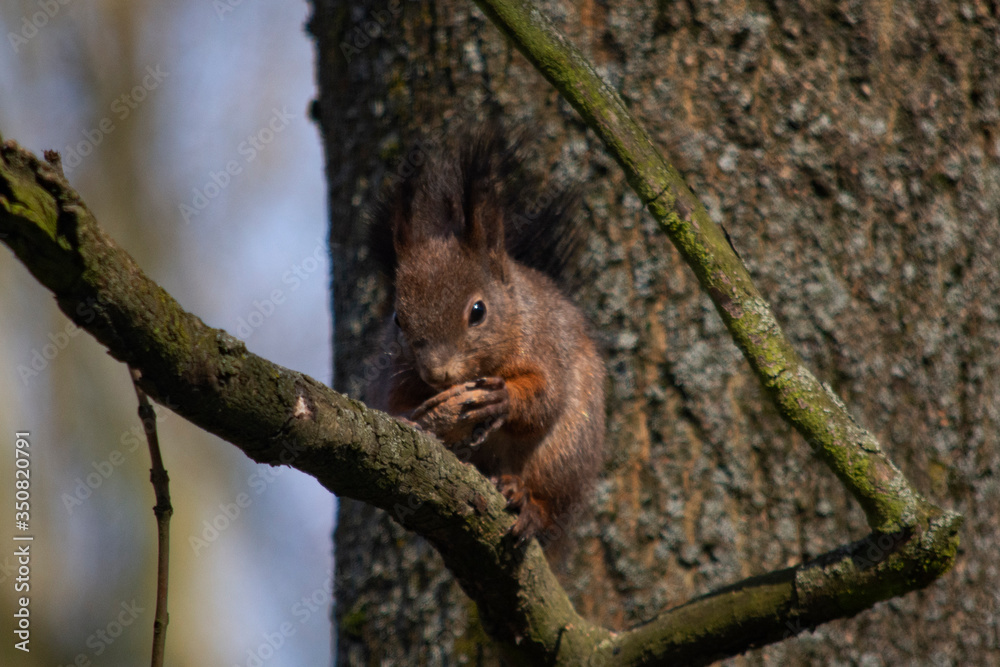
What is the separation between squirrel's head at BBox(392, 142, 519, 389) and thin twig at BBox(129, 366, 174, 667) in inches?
36.4

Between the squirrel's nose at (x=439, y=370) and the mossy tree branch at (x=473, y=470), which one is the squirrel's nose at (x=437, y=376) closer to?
the squirrel's nose at (x=439, y=370)

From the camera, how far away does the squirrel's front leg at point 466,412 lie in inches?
71.8

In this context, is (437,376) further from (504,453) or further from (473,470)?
(473,470)

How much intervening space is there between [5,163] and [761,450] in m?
1.99

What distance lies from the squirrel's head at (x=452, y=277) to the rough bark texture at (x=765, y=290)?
0.25 m

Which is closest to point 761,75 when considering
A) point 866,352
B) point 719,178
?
point 719,178

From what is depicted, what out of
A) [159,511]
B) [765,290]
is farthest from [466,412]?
[765,290]

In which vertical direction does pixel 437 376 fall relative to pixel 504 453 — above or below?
above

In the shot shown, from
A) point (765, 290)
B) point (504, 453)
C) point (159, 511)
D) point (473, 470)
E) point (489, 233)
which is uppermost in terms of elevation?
point (159, 511)

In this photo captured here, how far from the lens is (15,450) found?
5465 mm

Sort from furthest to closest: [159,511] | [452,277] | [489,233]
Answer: [489,233] < [452,277] < [159,511]

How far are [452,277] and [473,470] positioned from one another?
79 centimetres

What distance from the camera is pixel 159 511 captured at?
1.20m

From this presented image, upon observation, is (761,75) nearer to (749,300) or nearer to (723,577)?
(749,300)
